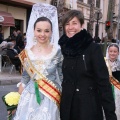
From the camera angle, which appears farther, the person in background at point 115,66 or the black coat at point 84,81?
the person in background at point 115,66

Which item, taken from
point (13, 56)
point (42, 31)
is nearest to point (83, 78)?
point (42, 31)

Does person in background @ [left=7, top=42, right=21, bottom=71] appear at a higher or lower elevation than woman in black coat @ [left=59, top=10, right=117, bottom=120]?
lower

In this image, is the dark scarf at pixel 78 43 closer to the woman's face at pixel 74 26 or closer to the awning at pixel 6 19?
the woman's face at pixel 74 26

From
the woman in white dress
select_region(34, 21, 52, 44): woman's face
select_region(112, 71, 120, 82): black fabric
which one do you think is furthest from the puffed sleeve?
select_region(112, 71, 120, 82): black fabric

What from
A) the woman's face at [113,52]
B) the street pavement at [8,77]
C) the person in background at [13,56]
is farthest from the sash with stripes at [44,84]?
the person in background at [13,56]

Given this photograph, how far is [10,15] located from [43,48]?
1693cm

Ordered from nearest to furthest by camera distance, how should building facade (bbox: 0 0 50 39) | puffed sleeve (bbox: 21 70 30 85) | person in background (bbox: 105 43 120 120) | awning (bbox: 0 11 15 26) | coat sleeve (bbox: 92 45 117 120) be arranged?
coat sleeve (bbox: 92 45 117 120) → puffed sleeve (bbox: 21 70 30 85) → person in background (bbox: 105 43 120 120) → awning (bbox: 0 11 15 26) → building facade (bbox: 0 0 50 39)

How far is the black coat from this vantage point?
96.7 inches

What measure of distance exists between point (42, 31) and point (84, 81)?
71cm

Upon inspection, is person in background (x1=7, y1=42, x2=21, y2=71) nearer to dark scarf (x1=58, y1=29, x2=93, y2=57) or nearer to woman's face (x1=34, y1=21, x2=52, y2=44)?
woman's face (x1=34, y1=21, x2=52, y2=44)

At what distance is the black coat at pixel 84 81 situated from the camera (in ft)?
8.05

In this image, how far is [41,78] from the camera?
9.58 ft

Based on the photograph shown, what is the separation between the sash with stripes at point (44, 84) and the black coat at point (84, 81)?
0.26m

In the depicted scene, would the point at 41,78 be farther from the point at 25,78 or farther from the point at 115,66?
the point at 115,66
